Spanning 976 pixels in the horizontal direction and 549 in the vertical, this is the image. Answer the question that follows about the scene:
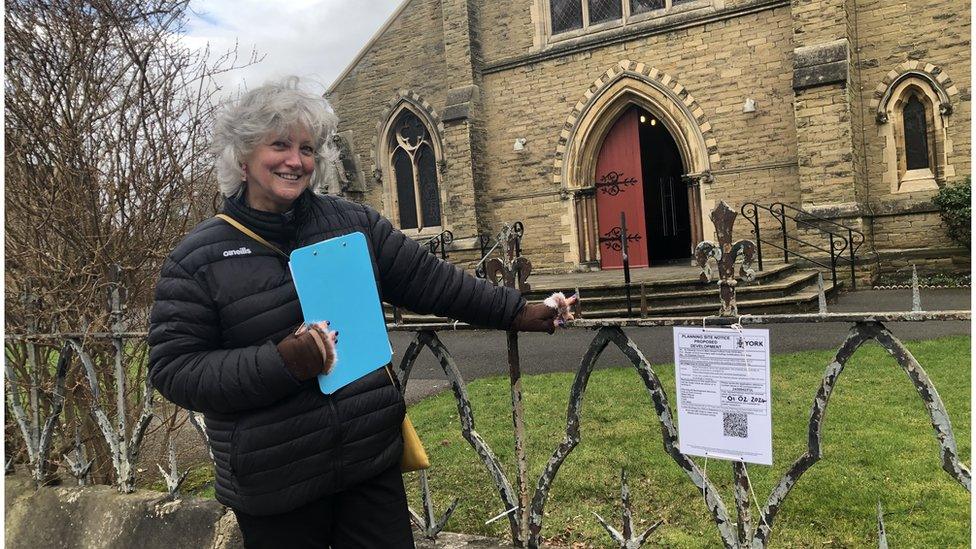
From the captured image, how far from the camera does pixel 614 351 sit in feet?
26.7

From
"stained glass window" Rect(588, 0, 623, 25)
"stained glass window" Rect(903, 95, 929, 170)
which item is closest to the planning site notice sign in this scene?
"stained glass window" Rect(903, 95, 929, 170)

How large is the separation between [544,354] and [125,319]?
5.36 metres

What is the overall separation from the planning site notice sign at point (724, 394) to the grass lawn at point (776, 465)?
5.32 feet

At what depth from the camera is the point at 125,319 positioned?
382 centimetres

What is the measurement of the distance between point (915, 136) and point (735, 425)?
12690 millimetres

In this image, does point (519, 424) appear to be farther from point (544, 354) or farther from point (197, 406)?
point (544, 354)

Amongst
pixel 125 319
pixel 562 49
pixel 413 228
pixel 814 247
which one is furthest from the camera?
pixel 413 228

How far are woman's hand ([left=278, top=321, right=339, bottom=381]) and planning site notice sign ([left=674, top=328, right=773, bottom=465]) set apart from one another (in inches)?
38.6

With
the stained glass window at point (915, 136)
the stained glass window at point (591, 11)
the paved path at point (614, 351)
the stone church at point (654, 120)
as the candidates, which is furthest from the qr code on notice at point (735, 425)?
the stained glass window at point (591, 11)

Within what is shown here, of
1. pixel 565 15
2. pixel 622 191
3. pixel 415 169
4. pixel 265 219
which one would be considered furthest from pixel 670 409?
pixel 415 169

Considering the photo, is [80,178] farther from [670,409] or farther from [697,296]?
[697,296]

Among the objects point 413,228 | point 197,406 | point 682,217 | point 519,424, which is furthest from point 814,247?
point 197,406

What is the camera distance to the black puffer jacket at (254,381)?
169 cm

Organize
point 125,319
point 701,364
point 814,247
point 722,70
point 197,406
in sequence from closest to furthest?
point 197,406 < point 701,364 < point 125,319 < point 814,247 < point 722,70
